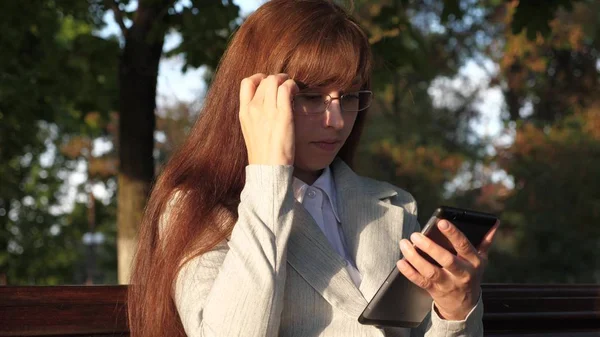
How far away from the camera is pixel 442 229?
2037 millimetres

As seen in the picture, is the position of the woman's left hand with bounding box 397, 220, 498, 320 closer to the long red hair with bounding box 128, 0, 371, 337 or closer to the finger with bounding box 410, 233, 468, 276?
the finger with bounding box 410, 233, 468, 276

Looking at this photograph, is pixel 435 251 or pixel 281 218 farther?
pixel 281 218

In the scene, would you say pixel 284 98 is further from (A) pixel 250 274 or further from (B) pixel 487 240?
(B) pixel 487 240

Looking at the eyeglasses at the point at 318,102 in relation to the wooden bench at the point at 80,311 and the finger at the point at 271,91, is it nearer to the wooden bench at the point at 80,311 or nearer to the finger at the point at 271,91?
the finger at the point at 271,91

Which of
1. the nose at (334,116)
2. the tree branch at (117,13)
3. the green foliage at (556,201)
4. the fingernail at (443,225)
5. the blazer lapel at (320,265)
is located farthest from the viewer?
the green foliage at (556,201)

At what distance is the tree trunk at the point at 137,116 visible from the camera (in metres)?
5.27

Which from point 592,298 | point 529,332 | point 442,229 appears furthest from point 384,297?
point 592,298

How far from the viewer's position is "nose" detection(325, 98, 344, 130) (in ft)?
8.20

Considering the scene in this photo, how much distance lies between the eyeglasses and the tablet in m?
0.48

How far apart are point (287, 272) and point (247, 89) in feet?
1.58

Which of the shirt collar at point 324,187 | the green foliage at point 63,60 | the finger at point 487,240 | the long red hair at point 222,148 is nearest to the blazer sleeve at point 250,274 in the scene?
the long red hair at point 222,148

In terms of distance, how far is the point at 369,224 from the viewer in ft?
8.66

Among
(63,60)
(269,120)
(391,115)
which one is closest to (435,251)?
(269,120)

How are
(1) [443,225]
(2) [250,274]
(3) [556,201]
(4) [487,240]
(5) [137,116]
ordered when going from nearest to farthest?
(1) [443,225] → (2) [250,274] → (4) [487,240] → (5) [137,116] → (3) [556,201]
